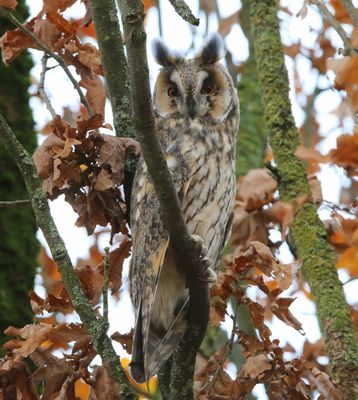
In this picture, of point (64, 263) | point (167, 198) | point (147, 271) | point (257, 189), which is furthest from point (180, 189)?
point (167, 198)

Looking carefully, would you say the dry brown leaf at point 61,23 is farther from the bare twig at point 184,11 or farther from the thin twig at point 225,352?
the thin twig at point 225,352

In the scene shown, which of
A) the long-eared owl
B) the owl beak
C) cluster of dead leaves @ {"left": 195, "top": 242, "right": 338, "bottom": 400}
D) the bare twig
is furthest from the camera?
the owl beak

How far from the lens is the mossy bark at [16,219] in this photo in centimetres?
358

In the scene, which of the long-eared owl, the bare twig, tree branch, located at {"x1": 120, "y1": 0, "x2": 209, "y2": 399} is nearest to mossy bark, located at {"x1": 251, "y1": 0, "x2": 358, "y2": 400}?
the long-eared owl

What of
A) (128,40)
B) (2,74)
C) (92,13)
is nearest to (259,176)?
(92,13)

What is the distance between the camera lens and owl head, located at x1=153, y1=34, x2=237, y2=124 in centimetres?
334

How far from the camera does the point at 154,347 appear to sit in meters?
2.94

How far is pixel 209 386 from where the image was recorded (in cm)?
270

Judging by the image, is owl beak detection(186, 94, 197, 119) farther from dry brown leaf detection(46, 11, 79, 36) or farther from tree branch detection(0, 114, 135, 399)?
tree branch detection(0, 114, 135, 399)

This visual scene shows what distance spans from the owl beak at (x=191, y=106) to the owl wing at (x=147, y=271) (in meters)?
0.34

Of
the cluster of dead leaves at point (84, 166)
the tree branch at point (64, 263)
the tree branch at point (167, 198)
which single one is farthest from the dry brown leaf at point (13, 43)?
the tree branch at point (167, 198)

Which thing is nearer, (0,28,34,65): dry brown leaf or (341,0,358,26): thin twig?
(341,0,358,26): thin twig

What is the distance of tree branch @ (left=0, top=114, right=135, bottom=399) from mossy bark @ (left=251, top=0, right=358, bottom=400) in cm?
89

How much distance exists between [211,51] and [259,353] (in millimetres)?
1363
